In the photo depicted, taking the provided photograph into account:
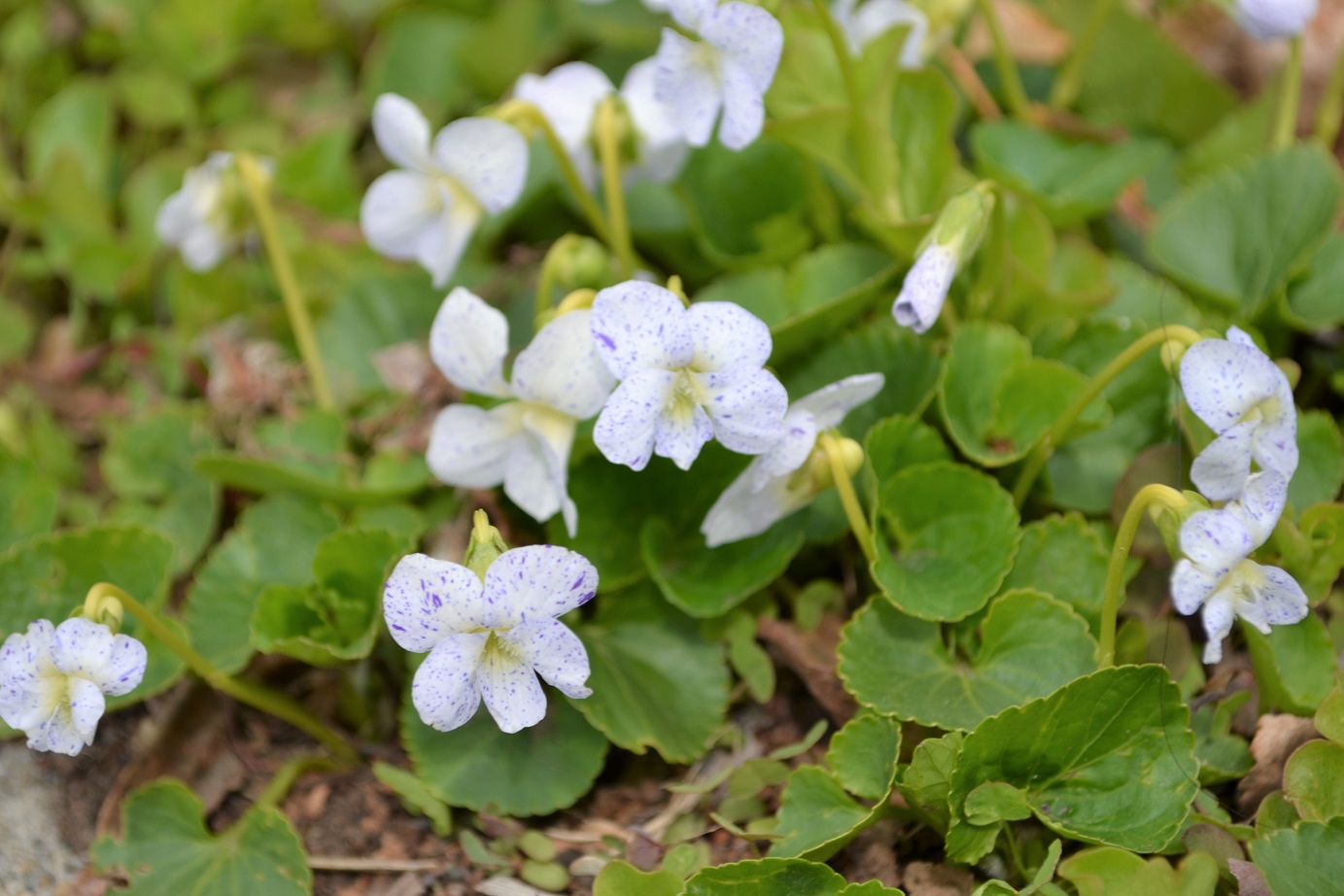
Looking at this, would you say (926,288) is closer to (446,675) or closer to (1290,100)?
(446,675)

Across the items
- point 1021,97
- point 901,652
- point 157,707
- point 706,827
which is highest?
point 1021,97

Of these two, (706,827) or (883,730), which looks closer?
(883,730)

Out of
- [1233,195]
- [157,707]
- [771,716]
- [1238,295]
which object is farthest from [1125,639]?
[157,707]

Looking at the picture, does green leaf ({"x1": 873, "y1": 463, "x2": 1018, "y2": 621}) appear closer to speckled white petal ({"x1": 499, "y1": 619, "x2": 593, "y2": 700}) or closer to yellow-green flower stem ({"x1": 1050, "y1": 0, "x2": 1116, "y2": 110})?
speckled white petal ({"x1": 499, "y1": 619, "x2": 593, "y2": 700})

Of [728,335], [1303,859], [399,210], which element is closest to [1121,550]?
[1303,859]

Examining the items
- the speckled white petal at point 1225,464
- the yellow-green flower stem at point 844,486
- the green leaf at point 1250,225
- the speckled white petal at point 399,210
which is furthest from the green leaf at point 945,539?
the speckled white petal at point 399,210

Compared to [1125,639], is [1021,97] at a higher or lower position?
higher

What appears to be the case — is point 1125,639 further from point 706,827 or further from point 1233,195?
point 1233,195
